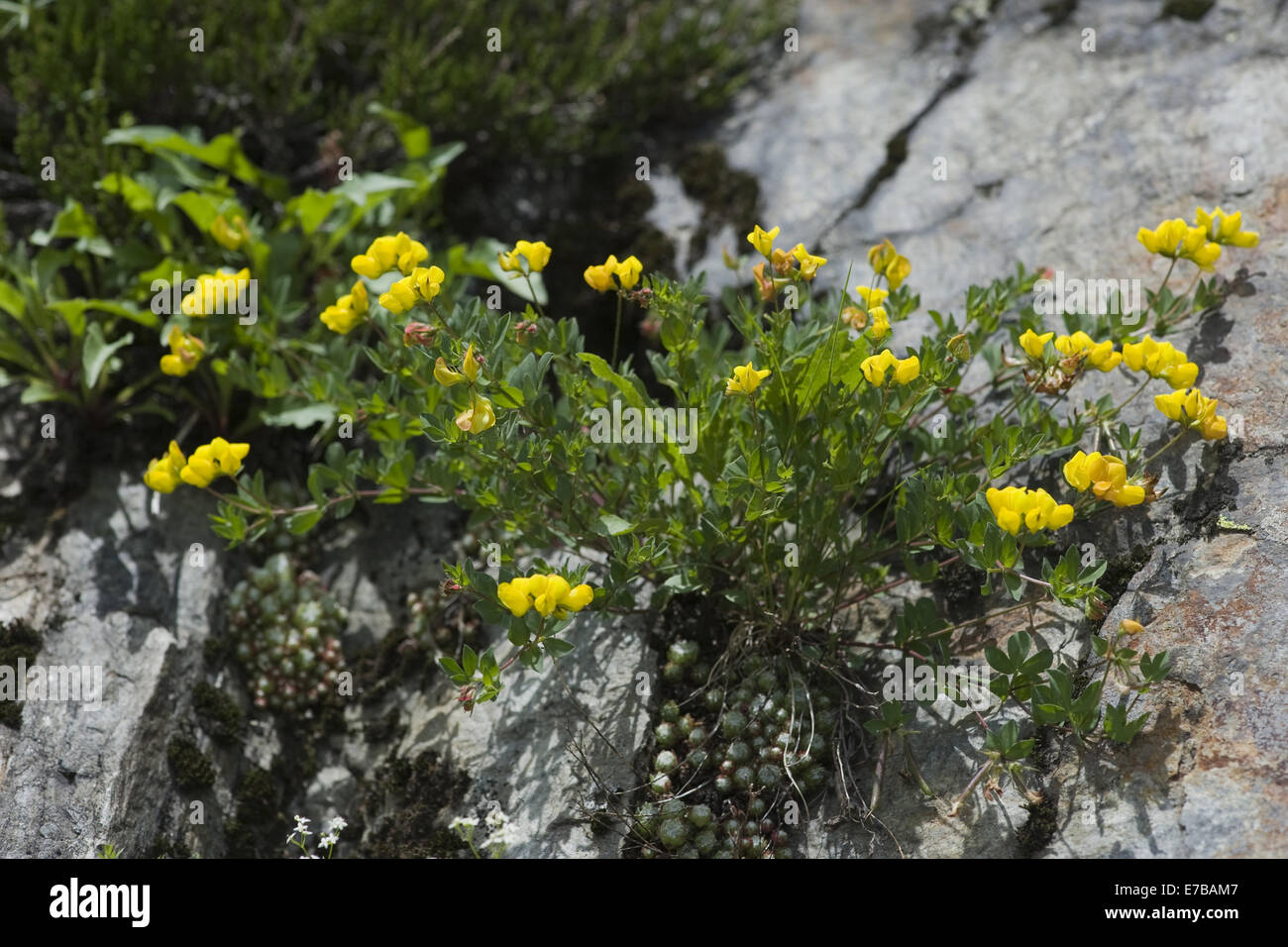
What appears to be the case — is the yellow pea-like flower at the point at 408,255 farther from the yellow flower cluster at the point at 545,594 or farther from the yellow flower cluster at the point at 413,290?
the yellow flower cluster at the point at 545,594

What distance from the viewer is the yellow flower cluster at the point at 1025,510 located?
8.48ft

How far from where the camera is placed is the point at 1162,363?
3037mm

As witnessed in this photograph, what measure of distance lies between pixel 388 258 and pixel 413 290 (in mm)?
266

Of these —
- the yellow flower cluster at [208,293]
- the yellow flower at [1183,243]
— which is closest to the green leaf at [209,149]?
the yellow flower cluster at [208,293]

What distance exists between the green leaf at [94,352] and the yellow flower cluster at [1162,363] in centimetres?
340

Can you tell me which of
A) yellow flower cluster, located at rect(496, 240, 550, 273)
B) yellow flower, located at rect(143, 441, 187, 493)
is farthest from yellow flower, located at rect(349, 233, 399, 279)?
yellow flower, located at rect(143, 441, 187, 493)

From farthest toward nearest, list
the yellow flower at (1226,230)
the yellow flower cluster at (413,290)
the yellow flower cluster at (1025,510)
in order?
the yellow flower at (1226,230)
the yellow flower cluster at (413,290)
the yellow flower cluster at (1025,510)

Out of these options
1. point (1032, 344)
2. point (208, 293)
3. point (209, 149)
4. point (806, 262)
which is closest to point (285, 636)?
point (208, 293)

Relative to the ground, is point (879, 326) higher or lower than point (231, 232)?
lower

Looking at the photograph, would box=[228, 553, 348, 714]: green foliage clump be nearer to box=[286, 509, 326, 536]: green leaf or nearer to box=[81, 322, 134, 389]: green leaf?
box=[286, 509, 326, 536]: green leaf

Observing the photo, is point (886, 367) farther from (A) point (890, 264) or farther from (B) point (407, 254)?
(B) point (407, 254)

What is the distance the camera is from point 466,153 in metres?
5.08

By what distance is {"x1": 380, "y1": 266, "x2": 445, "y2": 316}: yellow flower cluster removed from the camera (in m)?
2.89
